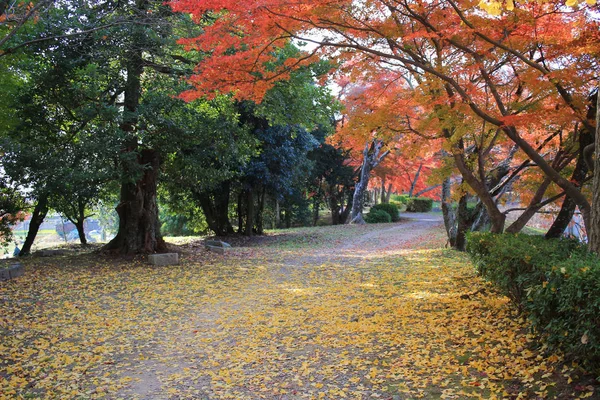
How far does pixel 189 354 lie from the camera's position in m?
4.61

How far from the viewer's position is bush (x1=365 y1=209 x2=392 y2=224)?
23.7 m

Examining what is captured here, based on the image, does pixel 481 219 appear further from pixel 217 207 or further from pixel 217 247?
pixel 217 207

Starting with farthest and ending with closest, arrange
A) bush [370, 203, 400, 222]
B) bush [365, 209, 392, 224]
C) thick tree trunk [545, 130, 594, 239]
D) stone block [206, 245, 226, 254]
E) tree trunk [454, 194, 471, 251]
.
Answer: bush [370, 203, 400, 222] → bush [365, 209, 392, 224] → stone block [206, 245, 226, 254] → tree trunk [454, 194, 471, 251] → thick tree trunk [545, 130, 594, 239]

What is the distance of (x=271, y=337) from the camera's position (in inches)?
199

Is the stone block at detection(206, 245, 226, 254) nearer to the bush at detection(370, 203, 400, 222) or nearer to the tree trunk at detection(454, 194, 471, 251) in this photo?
the tree trunk at detection(454, 194, 471, 251)

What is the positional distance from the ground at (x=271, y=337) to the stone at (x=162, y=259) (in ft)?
2.51

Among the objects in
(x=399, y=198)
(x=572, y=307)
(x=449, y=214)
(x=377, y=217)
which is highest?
(x=399, y=198)

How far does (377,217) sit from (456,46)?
61.2ft

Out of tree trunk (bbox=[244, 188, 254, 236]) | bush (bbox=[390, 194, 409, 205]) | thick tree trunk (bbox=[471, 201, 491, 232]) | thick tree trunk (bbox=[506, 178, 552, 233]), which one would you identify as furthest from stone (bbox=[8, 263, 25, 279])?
bush (bbox=[390, 194, 409, 205])

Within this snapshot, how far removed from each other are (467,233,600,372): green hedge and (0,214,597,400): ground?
0.26 m

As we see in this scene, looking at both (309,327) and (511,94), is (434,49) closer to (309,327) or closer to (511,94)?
(511,94)

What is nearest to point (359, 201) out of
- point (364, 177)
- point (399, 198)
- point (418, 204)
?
point (364, 177)

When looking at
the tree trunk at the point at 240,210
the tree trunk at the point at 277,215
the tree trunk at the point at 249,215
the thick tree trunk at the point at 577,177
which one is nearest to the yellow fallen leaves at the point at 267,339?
the thick tree trunk at the point at 577,177

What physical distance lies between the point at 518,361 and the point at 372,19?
456 cm
